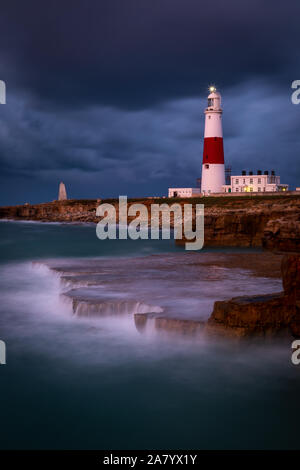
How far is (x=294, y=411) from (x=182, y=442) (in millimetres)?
1507

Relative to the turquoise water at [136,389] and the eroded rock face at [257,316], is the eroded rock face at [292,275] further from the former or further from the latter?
the turquoise water at [136,389]

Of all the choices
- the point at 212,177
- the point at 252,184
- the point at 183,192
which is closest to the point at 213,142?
the point at 212,177

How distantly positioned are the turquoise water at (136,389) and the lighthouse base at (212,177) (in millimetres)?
36042

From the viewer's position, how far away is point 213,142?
1722 inches

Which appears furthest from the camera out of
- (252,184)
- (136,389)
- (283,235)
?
(252,184)

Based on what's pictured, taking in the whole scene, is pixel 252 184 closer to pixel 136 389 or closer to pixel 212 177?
pixel 212 177

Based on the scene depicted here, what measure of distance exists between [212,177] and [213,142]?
139 inches

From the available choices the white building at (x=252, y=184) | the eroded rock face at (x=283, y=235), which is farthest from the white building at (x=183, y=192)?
the eroded rock face at (x=283, y=235)

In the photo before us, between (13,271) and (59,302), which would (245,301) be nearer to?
(59,302)

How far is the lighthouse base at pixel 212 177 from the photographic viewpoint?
146 feet

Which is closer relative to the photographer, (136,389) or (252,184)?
(136,389)

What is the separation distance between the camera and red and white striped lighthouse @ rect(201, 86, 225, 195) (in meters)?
43.8

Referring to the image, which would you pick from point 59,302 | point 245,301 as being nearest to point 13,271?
point 59,302

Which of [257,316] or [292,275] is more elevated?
[292,275]
